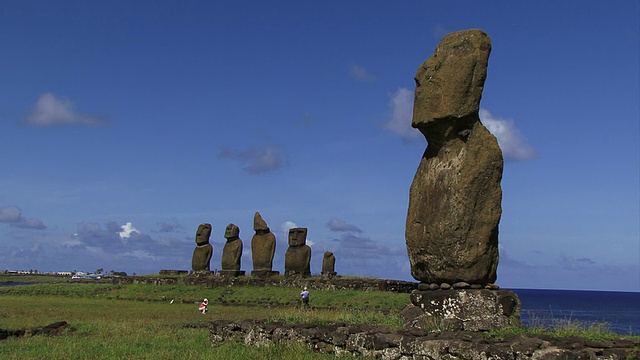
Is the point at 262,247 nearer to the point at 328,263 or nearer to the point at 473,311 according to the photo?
the point at 328,263

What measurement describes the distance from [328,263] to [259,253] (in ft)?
13.5

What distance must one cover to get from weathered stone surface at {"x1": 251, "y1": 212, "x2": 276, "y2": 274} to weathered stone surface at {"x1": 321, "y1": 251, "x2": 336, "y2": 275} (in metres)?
3.15

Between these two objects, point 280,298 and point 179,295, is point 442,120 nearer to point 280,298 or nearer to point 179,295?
point 280,298

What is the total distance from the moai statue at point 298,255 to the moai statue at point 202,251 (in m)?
5.85

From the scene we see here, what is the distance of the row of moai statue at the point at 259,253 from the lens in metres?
36.8

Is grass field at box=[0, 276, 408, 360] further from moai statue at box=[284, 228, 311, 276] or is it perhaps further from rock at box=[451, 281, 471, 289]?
moai statue at box=[284, 228, 311, 276]

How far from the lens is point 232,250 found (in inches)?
1544

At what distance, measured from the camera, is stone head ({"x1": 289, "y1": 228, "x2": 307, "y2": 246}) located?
1455 inches

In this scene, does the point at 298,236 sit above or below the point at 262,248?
above

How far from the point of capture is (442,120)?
11.3m

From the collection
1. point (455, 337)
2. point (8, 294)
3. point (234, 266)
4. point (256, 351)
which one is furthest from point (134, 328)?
point (8, 294)

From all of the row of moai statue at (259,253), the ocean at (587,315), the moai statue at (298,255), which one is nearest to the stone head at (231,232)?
the row of moai statue at (259,253)

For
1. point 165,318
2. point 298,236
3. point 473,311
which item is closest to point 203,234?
point 298,236

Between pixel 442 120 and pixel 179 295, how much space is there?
25610 mm
